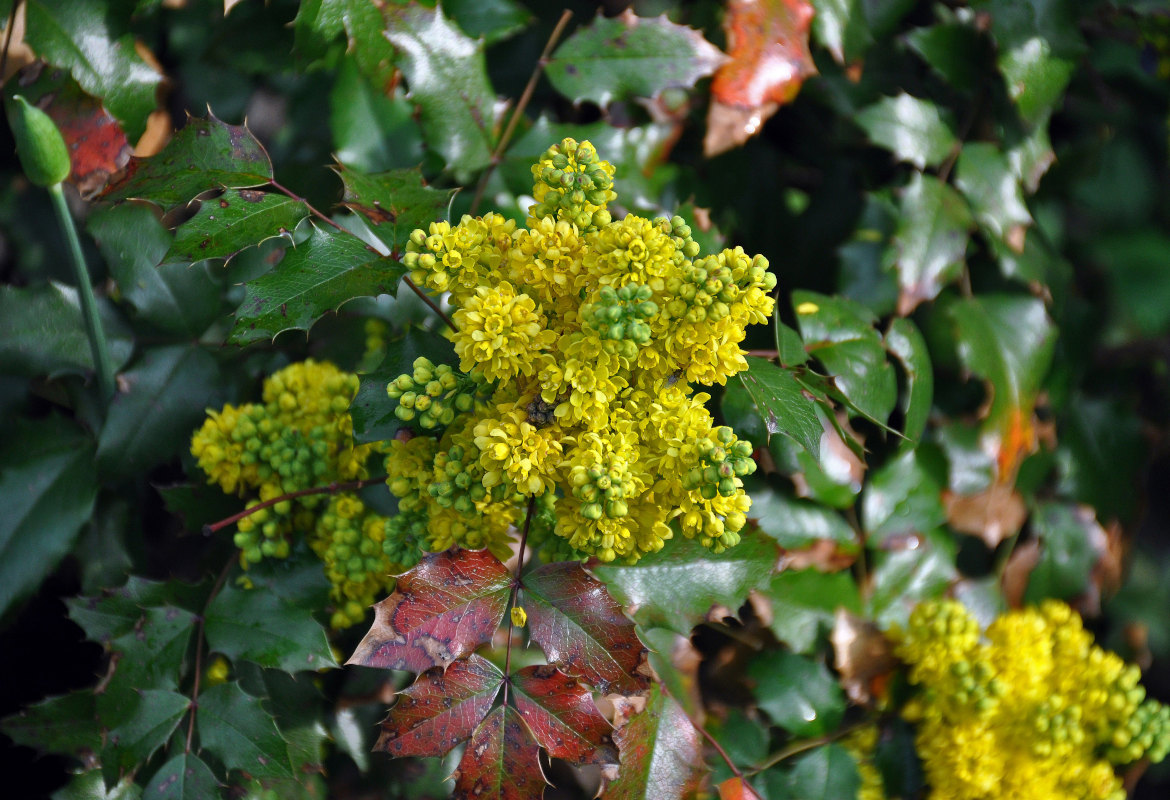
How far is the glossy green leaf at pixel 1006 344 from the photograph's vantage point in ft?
4.77

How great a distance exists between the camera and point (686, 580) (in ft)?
3.70

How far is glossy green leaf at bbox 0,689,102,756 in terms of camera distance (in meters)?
1.16

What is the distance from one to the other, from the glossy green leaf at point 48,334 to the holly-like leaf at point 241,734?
531 mm

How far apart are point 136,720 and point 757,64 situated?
1254 mm

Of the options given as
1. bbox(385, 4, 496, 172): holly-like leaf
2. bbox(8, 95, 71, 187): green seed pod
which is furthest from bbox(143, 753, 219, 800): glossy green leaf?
bbox(385, 4, 496, 172): holly-like leaf

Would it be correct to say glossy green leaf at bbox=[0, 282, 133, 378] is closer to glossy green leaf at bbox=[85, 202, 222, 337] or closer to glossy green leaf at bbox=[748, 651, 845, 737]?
glossy green leaf at bbox=[85, 202, 222, 337]

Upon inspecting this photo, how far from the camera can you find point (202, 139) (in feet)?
3.44

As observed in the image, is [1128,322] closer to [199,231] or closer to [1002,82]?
[1002,82]

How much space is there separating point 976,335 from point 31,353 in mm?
1480

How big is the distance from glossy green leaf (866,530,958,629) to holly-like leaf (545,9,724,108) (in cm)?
85

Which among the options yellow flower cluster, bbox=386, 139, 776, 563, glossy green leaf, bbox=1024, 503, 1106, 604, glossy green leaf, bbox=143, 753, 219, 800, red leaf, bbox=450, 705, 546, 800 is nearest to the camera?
yellow flower cluster, bbox=386, 139, 776, 563

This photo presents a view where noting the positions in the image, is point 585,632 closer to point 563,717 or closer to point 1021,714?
point 563,717

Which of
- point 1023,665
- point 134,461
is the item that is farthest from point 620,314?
point 1023,665

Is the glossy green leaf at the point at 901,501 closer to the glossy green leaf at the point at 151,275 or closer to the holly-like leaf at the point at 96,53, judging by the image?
the glossy green leaf at the point at 151,275
